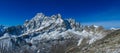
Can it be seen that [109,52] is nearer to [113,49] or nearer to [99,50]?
[113,49]

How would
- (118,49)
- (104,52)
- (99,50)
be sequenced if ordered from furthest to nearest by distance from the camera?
(99,50), (104,52), (118,49)

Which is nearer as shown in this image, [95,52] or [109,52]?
[109,52]

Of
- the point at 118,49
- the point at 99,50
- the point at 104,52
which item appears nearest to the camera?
the point at 118,49

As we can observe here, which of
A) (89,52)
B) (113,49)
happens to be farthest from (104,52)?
(89,52)

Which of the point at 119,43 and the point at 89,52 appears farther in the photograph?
the point at 89,52

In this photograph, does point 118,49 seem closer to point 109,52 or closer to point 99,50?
point 109,52

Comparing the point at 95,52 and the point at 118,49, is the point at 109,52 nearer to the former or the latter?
the point at 118,49

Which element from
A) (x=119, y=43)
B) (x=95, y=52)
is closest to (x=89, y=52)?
(x=95, y=52)
